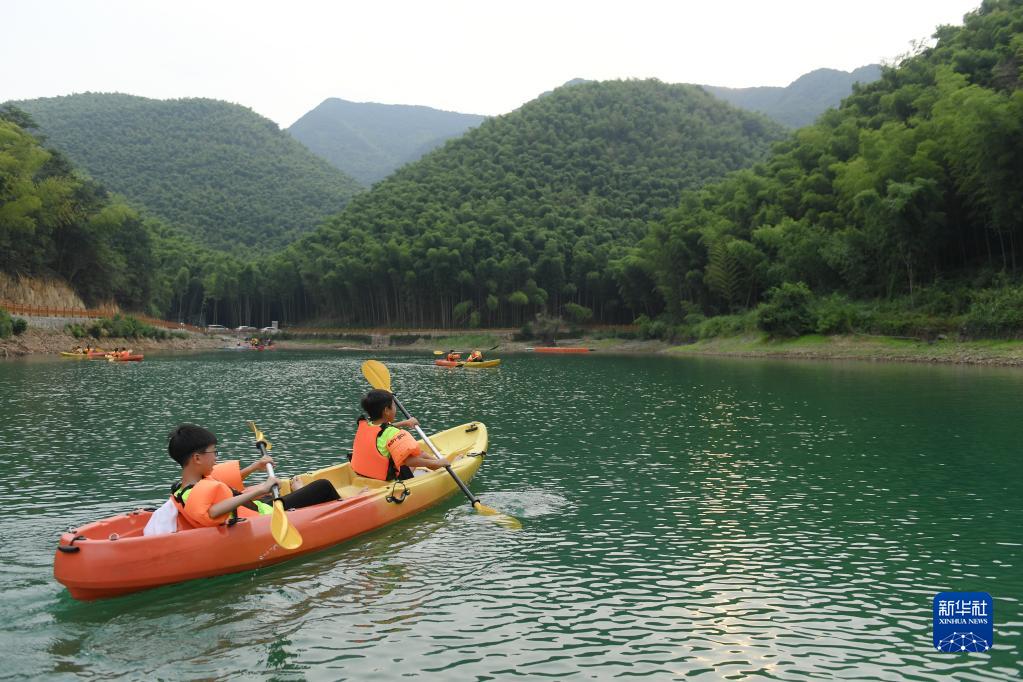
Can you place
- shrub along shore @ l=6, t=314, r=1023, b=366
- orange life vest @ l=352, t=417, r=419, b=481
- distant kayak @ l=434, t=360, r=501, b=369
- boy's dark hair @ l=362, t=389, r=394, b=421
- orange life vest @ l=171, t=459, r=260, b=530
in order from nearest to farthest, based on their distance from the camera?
orange life vest @ l=171, t=459, r=260, b=530
boy's dark hair @ l=362, t=389, r=394, b=421
orange life vest @ l=352, t=417, r=419, b=481
shrub along shore @ l=6, t=314, r=1023, b=366
distant kayak @ l=434, t=360, r=501, b=369

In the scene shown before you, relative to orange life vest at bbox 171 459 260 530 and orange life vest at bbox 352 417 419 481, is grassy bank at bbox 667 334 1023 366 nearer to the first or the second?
orange life vest at bbox 352 417 419 481

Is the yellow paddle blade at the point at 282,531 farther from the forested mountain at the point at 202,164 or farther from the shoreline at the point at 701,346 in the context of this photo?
the forested mountain at the point at 202,164

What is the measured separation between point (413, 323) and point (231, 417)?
66.0 m

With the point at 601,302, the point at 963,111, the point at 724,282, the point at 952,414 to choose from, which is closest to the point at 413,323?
the point at 601,302

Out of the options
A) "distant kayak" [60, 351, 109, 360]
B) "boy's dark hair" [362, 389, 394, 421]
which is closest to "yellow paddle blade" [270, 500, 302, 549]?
"boy's dark hair" [362, 389, 394, 421]

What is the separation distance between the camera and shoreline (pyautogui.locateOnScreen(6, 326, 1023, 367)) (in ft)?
129

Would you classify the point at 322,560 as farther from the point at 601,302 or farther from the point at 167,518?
the point at 601,302

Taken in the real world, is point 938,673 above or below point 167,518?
below

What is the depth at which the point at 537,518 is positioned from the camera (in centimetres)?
1140

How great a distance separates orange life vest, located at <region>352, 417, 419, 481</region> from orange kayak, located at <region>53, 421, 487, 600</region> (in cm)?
51

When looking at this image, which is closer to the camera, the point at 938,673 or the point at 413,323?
the point at 938,673

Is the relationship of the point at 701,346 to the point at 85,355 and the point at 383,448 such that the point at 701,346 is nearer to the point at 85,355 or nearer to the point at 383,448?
the point at 85,355

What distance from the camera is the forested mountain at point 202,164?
13912cm

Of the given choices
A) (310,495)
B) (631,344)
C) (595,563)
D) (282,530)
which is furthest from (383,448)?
(631,344)
